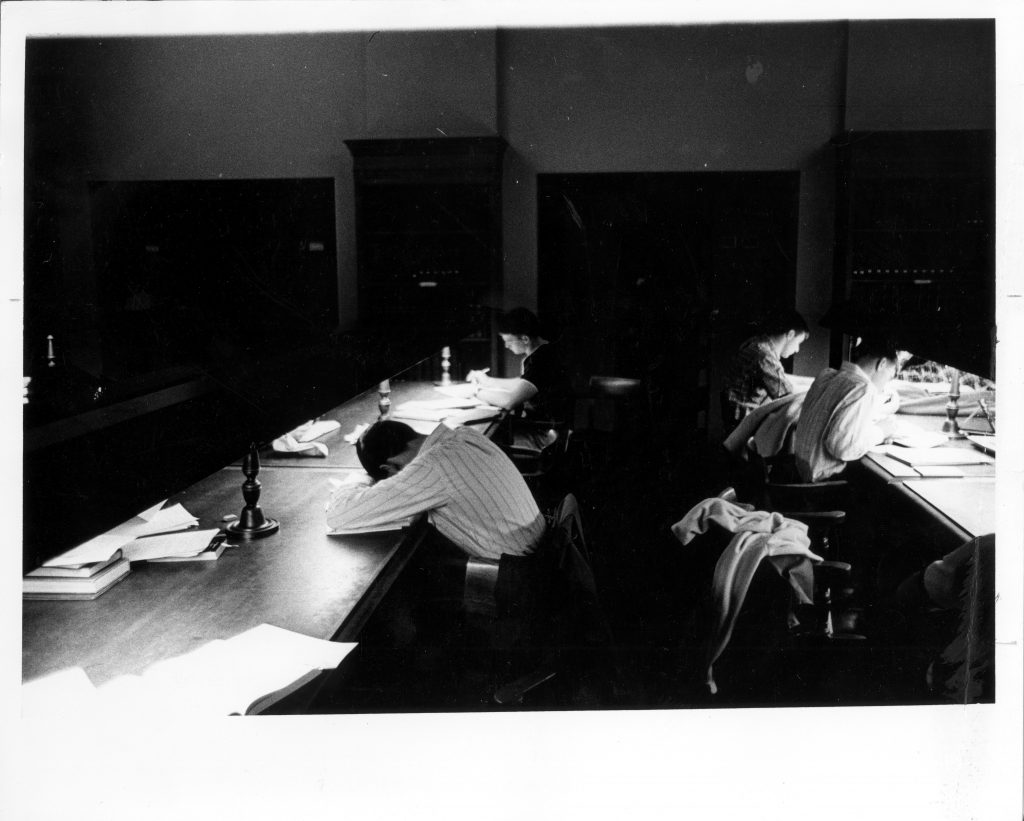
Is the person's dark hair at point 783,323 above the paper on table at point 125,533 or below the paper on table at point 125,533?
above

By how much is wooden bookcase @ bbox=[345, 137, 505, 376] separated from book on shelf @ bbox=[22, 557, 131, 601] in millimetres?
2894

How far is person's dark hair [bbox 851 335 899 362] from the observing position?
276cm

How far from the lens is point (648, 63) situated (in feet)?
13.7

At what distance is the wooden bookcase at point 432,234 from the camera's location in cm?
441

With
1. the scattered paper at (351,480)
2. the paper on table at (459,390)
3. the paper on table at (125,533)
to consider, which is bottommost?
the paper on table at (125,533)

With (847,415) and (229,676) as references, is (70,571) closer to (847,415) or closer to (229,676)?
(229,676)

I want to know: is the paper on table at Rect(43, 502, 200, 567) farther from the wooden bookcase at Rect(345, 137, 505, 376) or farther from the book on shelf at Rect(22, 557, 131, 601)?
the wooden bookcase at Rect(345, 137, 505, 376)

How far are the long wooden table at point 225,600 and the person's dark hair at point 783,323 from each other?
2.49 meters

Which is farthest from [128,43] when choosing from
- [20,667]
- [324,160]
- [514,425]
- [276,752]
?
[276,752]

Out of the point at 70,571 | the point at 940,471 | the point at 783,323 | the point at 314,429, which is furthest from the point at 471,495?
the point at 783,323

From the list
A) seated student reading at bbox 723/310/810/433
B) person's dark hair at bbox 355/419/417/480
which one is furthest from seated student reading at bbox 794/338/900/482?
person's dark hair at bbox 355/419/417/480

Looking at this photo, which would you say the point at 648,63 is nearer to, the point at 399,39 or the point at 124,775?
the point at 399,39

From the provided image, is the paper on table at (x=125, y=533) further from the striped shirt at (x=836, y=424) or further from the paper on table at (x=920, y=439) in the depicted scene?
the paper on table at (x=920, y=439)

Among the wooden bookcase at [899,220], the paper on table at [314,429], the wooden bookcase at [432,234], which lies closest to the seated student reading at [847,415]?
the wooden bookcase at [899,220]
